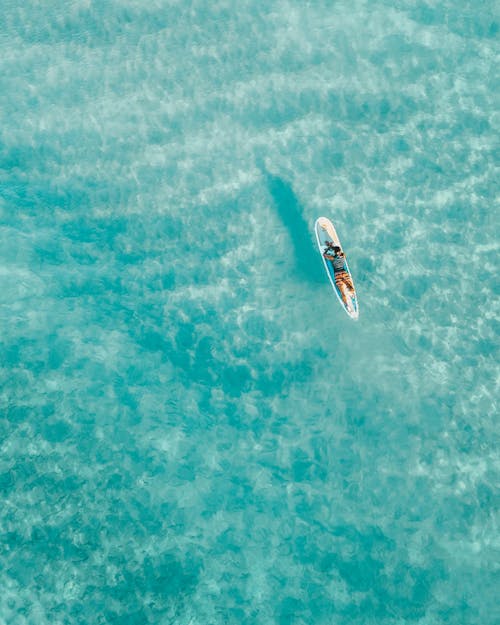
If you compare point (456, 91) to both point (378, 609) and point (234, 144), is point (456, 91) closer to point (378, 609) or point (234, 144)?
point (234, 144)

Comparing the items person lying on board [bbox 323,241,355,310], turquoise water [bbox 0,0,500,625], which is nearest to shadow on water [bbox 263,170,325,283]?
turquoise water [bbox 0,0,500,625]

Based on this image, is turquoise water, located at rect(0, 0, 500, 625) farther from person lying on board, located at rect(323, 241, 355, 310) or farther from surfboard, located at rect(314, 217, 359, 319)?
person lying on board, located at rect(323, 241, 355, 310)

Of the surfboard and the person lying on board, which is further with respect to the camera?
the person lying on board

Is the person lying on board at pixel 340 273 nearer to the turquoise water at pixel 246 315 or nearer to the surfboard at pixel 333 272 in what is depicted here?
the surfboard at pixel 333 272

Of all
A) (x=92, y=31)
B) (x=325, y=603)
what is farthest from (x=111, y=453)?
(x=92, y=31)

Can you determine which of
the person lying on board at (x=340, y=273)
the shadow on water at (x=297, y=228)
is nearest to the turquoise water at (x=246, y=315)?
the shadow on water at (x=297, y=228)

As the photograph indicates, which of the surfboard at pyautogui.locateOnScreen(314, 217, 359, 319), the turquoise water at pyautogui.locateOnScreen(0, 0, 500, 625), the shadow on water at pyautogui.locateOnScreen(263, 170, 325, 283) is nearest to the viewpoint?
the turquoise water at pyautogui.locateOnScreen(0, 0, 500, 625)
